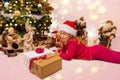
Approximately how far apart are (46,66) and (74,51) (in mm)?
508

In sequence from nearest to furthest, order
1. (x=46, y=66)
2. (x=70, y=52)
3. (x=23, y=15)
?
1. (x=46, y=66)
2. (x=70, y=52)
3. (x=23, y=15)

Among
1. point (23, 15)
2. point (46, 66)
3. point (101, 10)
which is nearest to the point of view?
point (46, 66)

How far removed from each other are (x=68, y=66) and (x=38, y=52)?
0.33 meters

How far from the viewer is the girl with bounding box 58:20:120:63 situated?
195cm

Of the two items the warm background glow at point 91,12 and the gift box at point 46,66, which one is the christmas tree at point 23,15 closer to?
the warm background glow at point 91,12

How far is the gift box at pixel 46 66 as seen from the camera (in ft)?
5.08

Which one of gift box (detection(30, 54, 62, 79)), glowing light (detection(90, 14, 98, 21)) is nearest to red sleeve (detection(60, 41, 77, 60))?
gift box (detection(30, 54, 62, 79))

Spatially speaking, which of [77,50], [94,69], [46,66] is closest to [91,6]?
[77,50]

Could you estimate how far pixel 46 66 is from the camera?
5.11ft

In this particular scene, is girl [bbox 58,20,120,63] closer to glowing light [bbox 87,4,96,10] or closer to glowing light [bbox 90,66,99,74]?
glowing light [bbox 90,66,99,74]

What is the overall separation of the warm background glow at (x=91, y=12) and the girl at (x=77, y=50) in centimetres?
60

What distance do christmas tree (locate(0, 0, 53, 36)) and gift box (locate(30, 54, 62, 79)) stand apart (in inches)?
34.2

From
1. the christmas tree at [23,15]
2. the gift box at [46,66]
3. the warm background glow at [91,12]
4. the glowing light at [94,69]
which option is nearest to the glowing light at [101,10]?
the warm background glow at [91,12]

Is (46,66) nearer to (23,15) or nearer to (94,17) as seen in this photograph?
(23,15)
